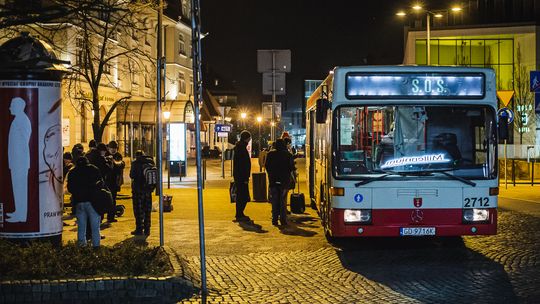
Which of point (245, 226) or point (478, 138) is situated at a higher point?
point (478, 138)

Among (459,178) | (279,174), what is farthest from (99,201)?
(459,178)

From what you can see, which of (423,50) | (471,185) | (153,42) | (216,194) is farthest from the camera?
(423,50)

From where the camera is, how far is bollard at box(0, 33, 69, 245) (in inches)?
396

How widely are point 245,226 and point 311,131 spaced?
3164mm

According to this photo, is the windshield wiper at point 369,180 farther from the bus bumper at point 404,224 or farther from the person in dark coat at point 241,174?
the person in dark coat at point 241,174

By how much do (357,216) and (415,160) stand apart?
126 centimetres

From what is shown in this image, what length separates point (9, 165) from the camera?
10.1m

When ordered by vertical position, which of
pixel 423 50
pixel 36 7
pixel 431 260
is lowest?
pixel 431 260

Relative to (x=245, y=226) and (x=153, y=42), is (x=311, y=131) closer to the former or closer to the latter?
(x=245, y=226)

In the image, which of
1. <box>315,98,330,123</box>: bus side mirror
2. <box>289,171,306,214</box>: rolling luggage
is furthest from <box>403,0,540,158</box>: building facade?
<box>315,98,330,123</box>: bus side mirror

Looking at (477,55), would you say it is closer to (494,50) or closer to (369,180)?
(494,50)

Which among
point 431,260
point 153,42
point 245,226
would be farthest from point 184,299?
point 153,42

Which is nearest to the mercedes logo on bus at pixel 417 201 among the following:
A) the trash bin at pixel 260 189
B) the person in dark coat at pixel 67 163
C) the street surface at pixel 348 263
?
the street surface at pixel 348 263

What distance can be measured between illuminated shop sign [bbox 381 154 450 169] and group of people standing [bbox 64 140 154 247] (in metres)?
4.47
